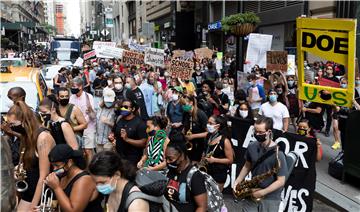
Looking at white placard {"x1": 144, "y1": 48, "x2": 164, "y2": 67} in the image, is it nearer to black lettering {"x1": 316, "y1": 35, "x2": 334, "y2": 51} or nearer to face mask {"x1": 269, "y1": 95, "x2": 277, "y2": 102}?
face mask {"x1": 269, "y1": 95, "x2": 277, "y2": 102}

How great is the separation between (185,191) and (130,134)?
80.5 inches

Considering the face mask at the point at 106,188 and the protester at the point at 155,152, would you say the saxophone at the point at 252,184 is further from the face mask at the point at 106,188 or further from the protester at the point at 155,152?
the face mask at the point at 106,188

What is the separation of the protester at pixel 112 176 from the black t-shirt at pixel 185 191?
0.73m

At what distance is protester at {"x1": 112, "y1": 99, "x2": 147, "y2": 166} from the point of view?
5738 mm

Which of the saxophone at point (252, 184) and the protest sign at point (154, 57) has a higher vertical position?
the protest sign at point (154, 57)

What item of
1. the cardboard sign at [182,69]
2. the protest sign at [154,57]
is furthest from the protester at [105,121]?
the protest sign at [154,57]

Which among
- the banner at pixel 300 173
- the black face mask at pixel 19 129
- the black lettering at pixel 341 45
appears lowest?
the banner at pixel 300 173

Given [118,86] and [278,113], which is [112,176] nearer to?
[278,113]

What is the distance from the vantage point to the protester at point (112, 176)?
3.19 meters

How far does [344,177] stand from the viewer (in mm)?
7199

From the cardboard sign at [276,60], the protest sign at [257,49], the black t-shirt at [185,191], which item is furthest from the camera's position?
the protest sign at [257,49]

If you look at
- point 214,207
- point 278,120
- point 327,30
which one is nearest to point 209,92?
point 278,120

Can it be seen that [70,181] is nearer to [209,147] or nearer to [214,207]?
[214,207]

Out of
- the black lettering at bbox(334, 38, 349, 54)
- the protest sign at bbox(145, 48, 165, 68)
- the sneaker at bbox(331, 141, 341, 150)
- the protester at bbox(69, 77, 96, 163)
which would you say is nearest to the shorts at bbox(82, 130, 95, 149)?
the protester at bbox(69, 77, 96, 163)
